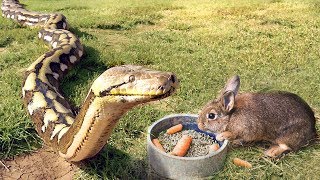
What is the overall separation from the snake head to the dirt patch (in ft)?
5.18

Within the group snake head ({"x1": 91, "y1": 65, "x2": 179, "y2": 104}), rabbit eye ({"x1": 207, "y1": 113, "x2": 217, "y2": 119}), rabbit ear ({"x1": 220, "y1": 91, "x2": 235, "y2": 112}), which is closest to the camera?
snake head ({"x1": 91, "y1": 65, "x2": 179, "y2": 104})

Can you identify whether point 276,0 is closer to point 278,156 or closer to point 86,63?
point 86,63

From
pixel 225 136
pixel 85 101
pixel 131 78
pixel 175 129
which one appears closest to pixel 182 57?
pixel 175 129

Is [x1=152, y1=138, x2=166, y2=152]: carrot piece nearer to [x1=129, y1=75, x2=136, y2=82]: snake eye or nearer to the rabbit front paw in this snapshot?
the rabbit front paw

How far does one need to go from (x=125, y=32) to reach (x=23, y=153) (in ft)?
18.4

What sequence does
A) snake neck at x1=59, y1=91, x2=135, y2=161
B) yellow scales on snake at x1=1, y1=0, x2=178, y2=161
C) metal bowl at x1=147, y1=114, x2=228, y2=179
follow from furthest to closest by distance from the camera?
metal bowl at x1=147, y1=114, x2=228, y2=179
snake neck at x1=59, y1=91, x2=135, y2=161
yellow scales on snake at x1=1, y1=0, x2=178, y2=161

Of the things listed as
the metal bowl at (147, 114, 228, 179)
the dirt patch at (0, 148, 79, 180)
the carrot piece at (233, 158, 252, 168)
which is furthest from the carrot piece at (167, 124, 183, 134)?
the dirt patch at (0, 148, 79, 180)

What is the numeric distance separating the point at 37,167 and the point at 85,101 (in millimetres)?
1514

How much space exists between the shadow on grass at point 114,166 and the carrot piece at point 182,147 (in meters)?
0.41

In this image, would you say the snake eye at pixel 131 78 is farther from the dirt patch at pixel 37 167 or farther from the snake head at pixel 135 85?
the dirt patch at pixel 37 167

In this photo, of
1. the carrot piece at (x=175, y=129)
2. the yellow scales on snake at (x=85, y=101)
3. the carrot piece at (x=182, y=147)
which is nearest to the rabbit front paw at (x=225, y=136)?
the carrot piece at (x=182, y=147)

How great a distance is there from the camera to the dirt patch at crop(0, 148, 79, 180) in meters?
4.78

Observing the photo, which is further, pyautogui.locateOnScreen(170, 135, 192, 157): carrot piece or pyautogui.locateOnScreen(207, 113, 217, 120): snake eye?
pyautogui.locateOnScreen(207, 113, 217, 120): snake eye

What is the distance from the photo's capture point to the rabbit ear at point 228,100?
186 inches
